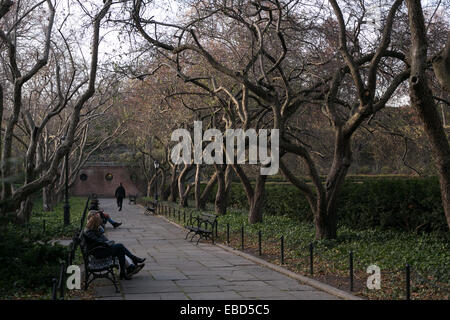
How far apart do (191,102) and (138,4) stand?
1183cm

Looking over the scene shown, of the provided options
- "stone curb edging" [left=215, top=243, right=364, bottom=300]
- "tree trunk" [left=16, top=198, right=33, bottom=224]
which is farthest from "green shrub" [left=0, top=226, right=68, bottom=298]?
"tree trunk" [left=16, top=198, right=33, bottom=224]

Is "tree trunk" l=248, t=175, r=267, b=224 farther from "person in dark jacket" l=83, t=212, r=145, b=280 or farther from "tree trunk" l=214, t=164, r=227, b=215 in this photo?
"person in dark jacket" l=83, t=212, r=145, b=280

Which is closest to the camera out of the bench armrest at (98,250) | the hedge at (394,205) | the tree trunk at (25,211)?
the bench armrest at (98,250)

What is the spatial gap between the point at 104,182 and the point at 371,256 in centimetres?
5264

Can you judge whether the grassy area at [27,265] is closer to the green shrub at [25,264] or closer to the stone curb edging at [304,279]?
the green shrub at [25,264]

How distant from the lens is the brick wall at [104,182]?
60.4m

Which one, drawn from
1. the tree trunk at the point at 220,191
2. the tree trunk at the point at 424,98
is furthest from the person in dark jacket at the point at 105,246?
the tree trunk at the point at 220,191

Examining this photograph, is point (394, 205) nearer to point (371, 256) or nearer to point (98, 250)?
point (371, 256)

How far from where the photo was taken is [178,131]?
98.4ft

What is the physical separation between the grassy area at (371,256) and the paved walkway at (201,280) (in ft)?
2.55

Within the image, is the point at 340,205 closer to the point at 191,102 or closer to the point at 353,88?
the point at 353,88

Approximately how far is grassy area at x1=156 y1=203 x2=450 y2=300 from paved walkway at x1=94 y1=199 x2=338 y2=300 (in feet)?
2.55

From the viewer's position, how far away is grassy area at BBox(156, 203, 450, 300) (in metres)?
8.55

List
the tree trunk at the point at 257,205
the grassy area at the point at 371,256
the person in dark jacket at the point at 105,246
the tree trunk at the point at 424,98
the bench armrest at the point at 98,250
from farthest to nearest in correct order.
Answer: the tree trunk at the point at 257,205, the person in dark jacket at the point at 105,246, the bench armrest at the point at 98,250, the grassy area at the point at 371,256, the tree trunk at the point at 424,98
